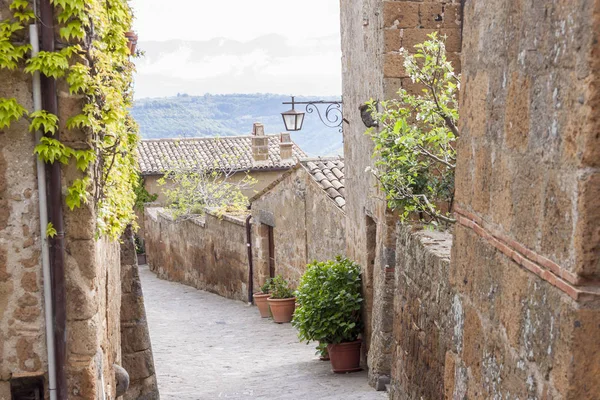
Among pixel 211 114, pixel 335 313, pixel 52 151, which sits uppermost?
pixel 211 114

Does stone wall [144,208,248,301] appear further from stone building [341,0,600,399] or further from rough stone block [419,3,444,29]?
stone building [341,0,600,399]

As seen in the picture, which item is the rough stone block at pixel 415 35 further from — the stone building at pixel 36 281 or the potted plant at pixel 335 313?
the stone building at pixel 36 281

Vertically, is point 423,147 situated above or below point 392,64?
below

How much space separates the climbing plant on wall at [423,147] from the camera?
6746 mm

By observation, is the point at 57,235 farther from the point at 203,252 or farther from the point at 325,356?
the point at 203,252

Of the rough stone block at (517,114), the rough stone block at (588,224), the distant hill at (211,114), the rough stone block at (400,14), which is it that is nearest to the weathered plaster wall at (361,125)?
the rough stone block at (400,14)

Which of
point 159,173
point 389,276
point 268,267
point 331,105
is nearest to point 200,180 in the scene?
point 159,173

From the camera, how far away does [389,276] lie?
329 inches

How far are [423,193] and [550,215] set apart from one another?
17.2 ft

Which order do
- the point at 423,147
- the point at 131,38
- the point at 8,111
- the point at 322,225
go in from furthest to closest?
the point at 322,225 → the point at 423,147 → the point at 131,38 → the point at 8,111

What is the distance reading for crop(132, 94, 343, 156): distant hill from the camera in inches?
4136

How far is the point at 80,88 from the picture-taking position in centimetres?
470

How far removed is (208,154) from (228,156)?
3.20 meters

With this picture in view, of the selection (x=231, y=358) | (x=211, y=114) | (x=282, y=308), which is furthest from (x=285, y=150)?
(x=211, y=114)
